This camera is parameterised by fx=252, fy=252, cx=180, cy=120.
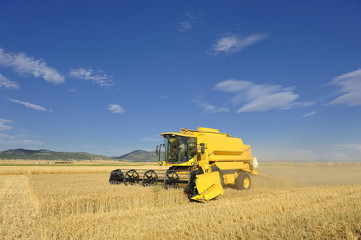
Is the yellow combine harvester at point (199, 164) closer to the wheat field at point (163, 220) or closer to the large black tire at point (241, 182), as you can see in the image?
the large black tire at point (241, 182)

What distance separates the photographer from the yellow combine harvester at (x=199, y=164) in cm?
998

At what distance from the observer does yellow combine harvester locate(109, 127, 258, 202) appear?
9.98m

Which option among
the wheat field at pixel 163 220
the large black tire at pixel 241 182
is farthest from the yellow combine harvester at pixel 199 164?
the wheat field at pixel 163 220

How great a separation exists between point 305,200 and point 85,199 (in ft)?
24.1

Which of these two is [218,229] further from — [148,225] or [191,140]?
[191,140]

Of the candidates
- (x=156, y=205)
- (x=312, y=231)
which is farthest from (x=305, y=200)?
(x=156, y=205)

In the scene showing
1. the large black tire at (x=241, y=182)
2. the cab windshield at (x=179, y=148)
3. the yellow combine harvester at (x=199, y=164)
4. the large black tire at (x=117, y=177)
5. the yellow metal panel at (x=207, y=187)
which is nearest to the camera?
the yellow metal panel at (x=207, y=187)

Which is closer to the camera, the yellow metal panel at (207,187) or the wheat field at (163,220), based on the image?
the wheat field at (163,220)

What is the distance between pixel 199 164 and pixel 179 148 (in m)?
1.24

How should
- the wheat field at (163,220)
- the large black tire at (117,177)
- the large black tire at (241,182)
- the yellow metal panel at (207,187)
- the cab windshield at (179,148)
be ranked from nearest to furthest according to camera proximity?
the wheat field at (163,220)
the yellow metal panel at (207,187)
the cab windshield at (179,148)
the large black tire at (117,177)
the large black tire at (241,182)

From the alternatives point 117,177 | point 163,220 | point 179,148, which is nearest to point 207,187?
point 179,148

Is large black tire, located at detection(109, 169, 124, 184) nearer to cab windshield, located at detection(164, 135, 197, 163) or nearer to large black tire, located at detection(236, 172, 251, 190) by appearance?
cab windshield, located at detection(164, 135, 197, 163)

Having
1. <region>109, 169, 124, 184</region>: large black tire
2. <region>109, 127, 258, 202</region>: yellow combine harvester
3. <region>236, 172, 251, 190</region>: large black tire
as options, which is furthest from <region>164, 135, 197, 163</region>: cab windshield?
<region>236, 172, 251, 190</region>: large black tire

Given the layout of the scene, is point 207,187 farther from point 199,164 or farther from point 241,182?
point 241,182
